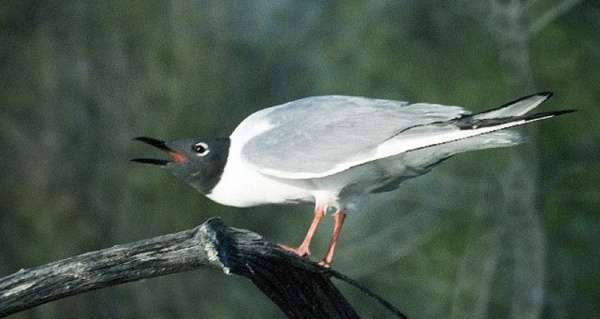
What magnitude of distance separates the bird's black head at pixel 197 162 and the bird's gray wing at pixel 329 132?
0.16ft

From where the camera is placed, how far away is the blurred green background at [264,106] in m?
7.89

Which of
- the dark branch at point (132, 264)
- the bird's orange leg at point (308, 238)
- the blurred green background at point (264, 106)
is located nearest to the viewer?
the dark branch at point (132, 264)

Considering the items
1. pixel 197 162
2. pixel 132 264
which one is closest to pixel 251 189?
pixel 197 162

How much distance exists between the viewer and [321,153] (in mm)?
2533

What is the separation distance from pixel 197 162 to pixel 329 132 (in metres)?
0.22

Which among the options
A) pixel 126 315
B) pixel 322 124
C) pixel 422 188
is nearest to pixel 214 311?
pixel 126 315

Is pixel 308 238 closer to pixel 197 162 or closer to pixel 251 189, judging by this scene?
pixel 251 189

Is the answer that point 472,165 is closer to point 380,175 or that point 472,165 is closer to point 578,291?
point 578,291

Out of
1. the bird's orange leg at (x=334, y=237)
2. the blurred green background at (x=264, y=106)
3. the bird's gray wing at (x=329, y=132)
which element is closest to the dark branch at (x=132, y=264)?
the bird's orange leg at (x=334, y=237)

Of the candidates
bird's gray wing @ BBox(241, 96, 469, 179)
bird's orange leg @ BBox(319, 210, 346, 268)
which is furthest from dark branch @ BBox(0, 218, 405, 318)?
bird's gray wing @ BBox(241, 96, 469, 179)

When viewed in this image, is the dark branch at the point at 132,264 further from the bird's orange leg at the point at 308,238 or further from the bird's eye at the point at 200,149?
the bird's eye at the point at 200,149

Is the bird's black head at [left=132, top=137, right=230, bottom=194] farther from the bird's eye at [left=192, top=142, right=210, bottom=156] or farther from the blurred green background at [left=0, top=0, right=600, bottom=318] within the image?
the blurred green background at [left=0, top=0, right=600, bottom=318]

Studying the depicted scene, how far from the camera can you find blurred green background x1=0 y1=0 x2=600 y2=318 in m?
7.89

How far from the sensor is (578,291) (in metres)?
8.16
